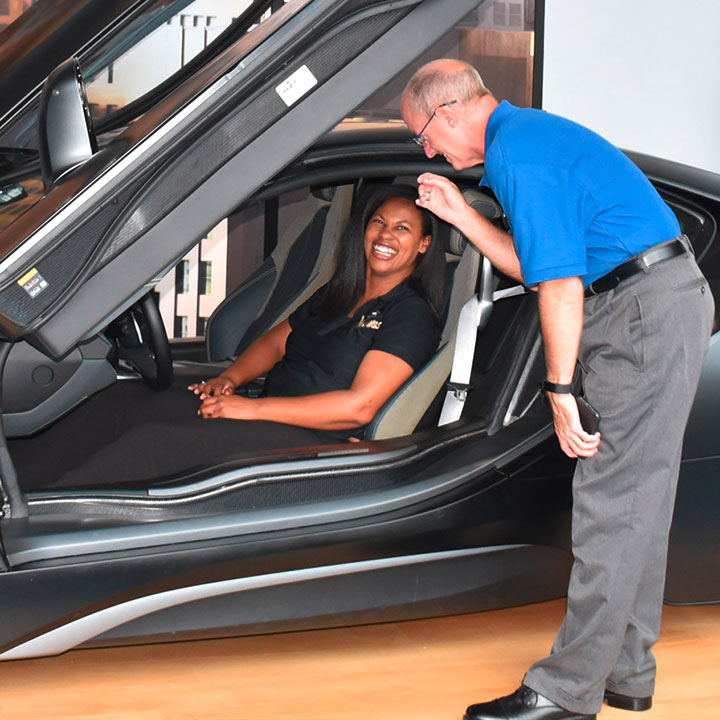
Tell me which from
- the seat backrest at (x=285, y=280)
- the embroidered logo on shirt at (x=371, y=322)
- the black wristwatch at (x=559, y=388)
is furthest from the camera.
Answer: the seat backrest at (x=285, y=280)

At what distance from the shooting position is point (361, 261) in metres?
2.76

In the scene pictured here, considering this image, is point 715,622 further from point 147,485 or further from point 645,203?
point 147,485

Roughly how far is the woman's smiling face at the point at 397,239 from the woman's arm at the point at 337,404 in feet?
0.85

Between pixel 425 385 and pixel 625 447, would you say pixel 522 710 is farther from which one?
pixel 425 385

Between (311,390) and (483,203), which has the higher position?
(483,203)

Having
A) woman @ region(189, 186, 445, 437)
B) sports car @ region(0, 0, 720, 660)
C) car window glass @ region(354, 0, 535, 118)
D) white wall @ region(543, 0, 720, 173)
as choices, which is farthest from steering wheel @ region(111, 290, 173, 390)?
white wall @ region(543, 0, 720, 173)

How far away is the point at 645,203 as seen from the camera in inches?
78.0

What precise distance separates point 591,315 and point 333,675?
0.97 meters

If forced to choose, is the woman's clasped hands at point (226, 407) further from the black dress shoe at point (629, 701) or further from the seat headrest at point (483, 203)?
the black dress shoe at point (629, 701)

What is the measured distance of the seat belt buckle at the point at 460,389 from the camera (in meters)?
2.39

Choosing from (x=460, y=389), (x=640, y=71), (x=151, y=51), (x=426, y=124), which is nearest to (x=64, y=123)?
(x=426, y=124)

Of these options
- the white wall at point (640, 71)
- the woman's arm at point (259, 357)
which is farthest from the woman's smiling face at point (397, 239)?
the white wall at point (640, 71)

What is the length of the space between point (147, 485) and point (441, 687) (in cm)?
77

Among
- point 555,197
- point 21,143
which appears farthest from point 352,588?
point 21,143
